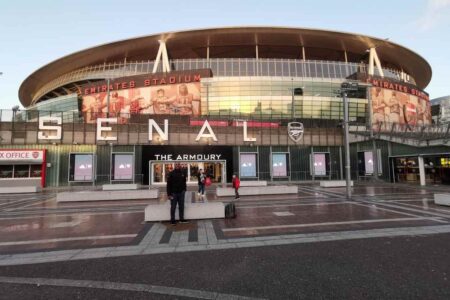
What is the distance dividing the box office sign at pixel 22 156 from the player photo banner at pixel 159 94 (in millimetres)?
14163

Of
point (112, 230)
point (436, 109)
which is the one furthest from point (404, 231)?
point (436, 109)

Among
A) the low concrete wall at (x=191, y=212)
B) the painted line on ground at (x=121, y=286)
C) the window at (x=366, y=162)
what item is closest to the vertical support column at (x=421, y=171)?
the window at (x=366, y=162)

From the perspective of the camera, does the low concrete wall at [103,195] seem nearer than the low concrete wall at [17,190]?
Yes

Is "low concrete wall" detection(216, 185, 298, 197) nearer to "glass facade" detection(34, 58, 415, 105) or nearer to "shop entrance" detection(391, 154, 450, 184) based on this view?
"shop entrance" detection(391, 154, 450, 184)

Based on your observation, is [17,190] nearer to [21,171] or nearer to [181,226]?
[21,171]

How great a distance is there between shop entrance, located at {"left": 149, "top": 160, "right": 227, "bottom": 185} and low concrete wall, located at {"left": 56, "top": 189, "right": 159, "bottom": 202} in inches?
542

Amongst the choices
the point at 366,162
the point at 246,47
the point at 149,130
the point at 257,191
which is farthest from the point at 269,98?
the point at 257,191

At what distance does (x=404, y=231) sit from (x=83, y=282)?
30.9ft

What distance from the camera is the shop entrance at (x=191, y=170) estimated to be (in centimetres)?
3384

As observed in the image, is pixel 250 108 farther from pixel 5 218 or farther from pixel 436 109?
pixel 436 109

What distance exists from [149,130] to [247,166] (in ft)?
44.0

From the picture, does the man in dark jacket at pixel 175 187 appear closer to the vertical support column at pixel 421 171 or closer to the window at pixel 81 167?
the window at pixel 81 167

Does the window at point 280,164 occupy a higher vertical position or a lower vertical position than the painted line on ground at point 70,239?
higher

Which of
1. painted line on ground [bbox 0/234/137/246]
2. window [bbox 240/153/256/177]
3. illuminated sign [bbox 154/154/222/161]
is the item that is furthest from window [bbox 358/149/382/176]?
painted line on ground [bbox 0/234/137/246]
